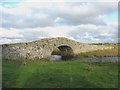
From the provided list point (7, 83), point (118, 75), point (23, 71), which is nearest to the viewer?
point (7, 83)

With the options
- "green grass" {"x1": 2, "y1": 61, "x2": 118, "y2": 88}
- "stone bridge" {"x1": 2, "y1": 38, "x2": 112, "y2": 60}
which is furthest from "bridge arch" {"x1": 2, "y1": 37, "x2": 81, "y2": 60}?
"green grass" {"x1": 2, "y1": 61, "x2": 118, "y2": 88}

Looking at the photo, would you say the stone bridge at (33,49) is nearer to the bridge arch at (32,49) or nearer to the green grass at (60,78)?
the bridge arch at (32,49)

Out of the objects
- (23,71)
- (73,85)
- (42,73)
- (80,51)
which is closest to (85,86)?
(73,85)

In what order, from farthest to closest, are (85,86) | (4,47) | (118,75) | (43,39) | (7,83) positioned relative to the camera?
(43,39) → (4,47) → (118,75) → (7,83) → (85,86)

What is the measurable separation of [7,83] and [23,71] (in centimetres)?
441

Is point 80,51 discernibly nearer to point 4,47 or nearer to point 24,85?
point 4,47

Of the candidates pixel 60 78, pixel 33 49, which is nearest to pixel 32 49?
pixel 33 49

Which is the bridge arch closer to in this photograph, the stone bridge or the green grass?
the stone bridge

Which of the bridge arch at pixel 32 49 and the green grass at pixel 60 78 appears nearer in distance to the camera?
the green grass at pixel 60 78

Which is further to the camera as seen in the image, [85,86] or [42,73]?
[42,73]

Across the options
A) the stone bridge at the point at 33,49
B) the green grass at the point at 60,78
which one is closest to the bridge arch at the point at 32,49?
the stone bridge at the point at 33,49

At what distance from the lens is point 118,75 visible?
21.4 meters

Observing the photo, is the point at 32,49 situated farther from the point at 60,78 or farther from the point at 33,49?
the point at 60,78

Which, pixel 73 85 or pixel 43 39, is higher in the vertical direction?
pixel 43 39
